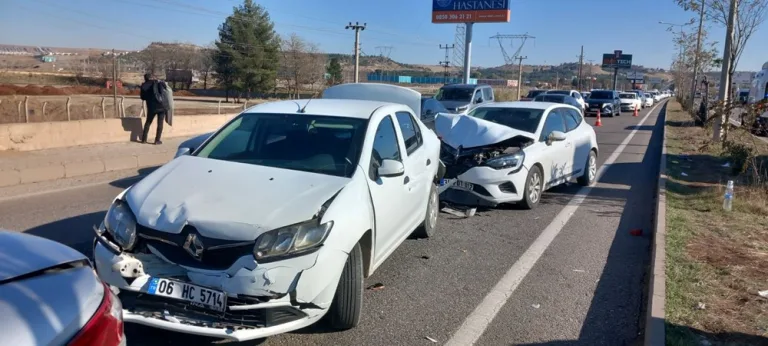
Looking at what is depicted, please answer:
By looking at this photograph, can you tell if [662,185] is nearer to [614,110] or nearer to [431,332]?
[431,332]

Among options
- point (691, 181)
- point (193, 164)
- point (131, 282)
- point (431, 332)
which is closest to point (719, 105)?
point (691, 181)

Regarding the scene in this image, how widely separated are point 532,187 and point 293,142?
460cm

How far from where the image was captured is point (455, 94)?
78.7ft

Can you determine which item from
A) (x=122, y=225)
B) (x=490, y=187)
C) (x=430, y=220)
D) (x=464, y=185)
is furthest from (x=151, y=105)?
(x=122, y=225)

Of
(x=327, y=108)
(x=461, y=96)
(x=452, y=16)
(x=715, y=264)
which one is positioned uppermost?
(x=452, y=16)

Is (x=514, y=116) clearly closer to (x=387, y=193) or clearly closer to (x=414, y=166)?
(x=414, y=166)

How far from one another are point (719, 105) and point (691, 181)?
1620mm

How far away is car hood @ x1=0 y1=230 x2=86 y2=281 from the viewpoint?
93.0 inches

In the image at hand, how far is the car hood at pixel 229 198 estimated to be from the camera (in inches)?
149

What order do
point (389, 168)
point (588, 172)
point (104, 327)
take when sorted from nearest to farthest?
point (104, 327) → point (389, 168) → point (588, 172)

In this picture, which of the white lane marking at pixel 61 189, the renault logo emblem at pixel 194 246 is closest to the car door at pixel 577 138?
the renault logo emblem at pixel 194 246

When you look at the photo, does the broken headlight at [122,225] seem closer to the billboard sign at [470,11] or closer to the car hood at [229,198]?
the car hood at [229,198]

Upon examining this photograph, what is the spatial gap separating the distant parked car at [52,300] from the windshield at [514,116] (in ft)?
25.4

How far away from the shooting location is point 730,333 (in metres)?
4.44
